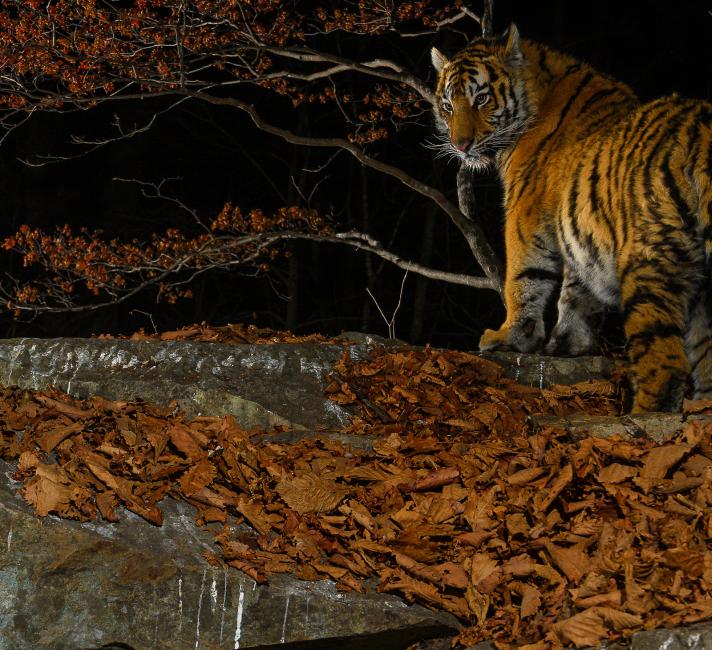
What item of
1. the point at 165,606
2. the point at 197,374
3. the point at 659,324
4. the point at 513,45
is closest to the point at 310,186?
the point at 513,45

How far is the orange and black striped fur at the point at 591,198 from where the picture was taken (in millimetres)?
4859

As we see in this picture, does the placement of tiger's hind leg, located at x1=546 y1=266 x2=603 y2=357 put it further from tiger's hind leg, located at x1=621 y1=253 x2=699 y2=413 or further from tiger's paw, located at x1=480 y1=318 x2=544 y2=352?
tiger's hind leg, located at x1=621 y1=253 x2=699 y2=413

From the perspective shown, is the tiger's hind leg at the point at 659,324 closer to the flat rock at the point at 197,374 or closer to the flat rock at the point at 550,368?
the flat rock at the point at 550,368

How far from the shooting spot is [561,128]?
6363 millimetres

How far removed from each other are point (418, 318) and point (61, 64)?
7.05 m

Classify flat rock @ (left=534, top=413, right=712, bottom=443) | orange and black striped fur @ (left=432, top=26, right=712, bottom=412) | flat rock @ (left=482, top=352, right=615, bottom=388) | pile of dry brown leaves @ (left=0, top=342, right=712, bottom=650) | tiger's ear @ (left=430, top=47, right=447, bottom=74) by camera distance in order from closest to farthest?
1. pile of dry brown leaves @ (left=0, top=342, right=712, bottom=650)
2. flat rock @ (left=534, top=413, right=712, bottom=443)
3. orange and black striped fur @ (left=432, top=26, right=712, bottom=412)
4. flat rock @ (left=482, top=352, right=615, bottom=388)
5. tiger's ear @ (left=430, top=47, right=447, bottom=74)

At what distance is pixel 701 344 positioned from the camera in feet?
17.6

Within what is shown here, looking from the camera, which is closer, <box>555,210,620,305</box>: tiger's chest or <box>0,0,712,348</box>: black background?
<box>555,210,620,305</box>: tiger's chest

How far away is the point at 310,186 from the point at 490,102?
9079mm

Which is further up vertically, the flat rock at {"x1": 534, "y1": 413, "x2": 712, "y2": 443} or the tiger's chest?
the tiger's chest

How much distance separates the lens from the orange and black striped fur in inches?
191

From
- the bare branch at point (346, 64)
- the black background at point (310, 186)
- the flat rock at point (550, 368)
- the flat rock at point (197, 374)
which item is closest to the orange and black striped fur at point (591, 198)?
the flat rock at point (550, 368)

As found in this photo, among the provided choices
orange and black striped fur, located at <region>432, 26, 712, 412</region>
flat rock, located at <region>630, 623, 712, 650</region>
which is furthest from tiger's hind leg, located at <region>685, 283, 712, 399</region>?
flat rock, located at <region>630, 623, 712, 650</region>

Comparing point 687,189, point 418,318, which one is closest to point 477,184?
point 418,318
